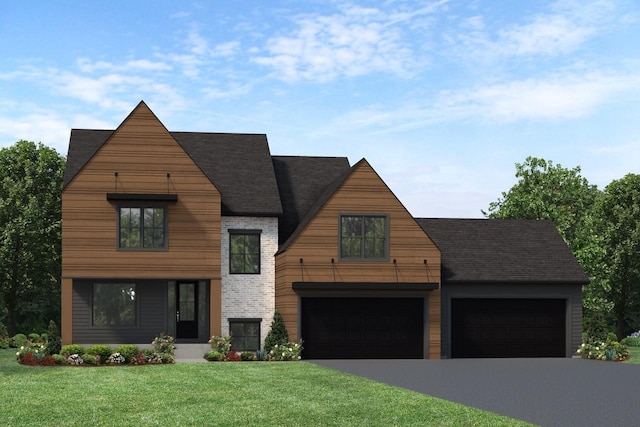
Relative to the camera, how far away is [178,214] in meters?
35.5

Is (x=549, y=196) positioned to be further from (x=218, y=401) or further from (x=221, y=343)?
(x=218, y=401)

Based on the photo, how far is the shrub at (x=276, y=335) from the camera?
34.6m

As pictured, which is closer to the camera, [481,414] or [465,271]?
[481,414]

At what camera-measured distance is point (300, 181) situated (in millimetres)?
40875

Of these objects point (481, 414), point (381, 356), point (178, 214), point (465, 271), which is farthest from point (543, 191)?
point (481, 414)

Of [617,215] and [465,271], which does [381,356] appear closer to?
[465,271]

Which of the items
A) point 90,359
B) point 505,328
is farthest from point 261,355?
point 505,328

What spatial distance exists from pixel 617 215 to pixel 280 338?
99.7 feet

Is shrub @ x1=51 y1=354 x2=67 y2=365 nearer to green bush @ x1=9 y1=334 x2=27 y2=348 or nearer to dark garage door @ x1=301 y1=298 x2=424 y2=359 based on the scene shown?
dark garage door @ x1=301 y1=298 x2=424 y2=359

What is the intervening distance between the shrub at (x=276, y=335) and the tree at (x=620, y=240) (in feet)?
88.2

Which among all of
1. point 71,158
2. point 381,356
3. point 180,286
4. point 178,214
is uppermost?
point 71,158

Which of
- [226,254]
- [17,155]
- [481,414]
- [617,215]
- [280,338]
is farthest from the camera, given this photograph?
[617,215]

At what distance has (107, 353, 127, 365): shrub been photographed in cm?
3160

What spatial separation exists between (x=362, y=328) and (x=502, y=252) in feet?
23.9
